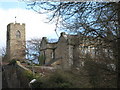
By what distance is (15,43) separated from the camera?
2.73 metres

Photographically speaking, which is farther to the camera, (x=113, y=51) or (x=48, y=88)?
(x=113, y=51)

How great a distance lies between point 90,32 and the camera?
299cm

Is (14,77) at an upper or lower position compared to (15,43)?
lower

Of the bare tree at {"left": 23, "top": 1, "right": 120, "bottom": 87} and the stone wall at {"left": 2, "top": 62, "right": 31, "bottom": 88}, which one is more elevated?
the bare tree at {"left": 23, "top": 1, "right": 120, "bottom": 87}

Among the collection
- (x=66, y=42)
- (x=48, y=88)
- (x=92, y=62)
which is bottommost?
(x=48, y=88)

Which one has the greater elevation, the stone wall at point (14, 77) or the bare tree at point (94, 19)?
the bare tree at point (94, 19)

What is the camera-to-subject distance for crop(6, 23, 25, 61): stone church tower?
8.86ft

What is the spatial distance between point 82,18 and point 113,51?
0.43m

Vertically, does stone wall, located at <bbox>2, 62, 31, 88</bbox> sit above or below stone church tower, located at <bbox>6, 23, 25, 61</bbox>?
below

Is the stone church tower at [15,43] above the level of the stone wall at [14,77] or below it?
above

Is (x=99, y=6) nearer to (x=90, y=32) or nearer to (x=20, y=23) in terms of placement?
(x=90, y=32)

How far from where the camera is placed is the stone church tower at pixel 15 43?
8.86 feet

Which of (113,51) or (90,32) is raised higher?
(90,32)

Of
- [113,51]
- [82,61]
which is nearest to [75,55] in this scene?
A: [82,61]
